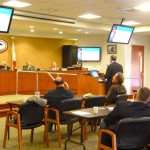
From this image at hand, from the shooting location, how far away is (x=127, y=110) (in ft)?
10.8

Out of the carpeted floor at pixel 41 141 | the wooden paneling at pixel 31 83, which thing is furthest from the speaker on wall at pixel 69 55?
the carpeted floor at pixel 41 141

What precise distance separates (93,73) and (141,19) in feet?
8.14

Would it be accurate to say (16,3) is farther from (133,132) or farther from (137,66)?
(137,66)

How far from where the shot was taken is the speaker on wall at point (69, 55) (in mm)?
15383

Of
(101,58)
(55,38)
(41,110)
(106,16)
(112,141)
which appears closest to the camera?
(112,141)

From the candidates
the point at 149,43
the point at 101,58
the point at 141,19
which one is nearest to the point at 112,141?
the point at 141,19

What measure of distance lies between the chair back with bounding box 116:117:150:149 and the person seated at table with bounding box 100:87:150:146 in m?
0.15

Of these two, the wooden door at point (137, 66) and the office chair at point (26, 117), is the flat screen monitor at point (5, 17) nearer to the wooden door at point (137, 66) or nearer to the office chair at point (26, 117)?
the office chair at point (26, 117)

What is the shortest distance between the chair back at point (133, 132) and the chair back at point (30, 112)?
1.72m

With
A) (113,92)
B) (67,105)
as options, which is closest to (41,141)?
(67,105)

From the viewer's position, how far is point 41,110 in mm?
4664

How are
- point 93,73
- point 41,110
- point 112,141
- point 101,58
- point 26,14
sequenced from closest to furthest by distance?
point 112,141 < point 41,110 < point 26,14 < point 93,73 < point 101,58

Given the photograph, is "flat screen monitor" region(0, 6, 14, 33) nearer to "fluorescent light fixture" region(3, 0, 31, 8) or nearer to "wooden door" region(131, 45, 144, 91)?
"fluorescent light fixture" region(3, 0, 31, 8)

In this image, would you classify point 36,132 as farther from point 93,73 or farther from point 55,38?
point 55,38
